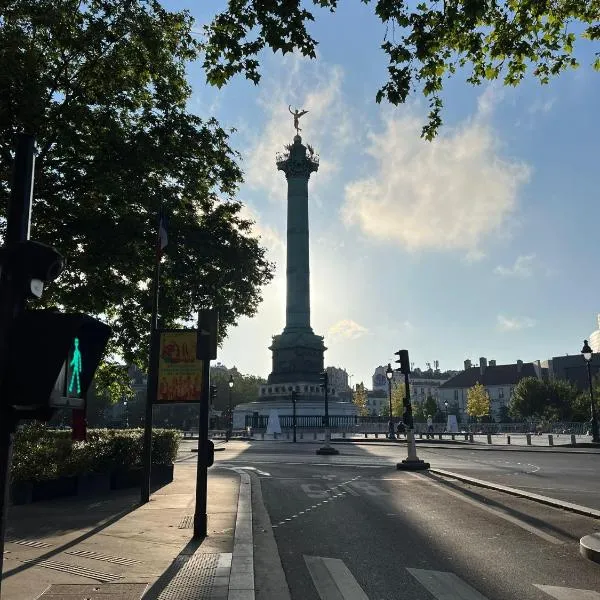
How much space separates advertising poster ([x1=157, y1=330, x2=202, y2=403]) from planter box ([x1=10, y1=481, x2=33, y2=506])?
3165mm

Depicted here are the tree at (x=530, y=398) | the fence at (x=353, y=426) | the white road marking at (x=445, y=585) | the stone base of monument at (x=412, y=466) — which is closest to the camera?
the white road marking at (x=445, y=585)

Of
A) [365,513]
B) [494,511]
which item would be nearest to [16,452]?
[365,513]

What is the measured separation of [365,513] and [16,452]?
24.1ft

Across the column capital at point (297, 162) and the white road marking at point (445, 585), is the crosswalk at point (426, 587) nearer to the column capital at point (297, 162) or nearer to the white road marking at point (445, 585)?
the white road marking at point (445, 585)

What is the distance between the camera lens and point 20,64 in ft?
42.6

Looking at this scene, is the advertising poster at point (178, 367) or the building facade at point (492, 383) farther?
the building facade at point (492, 383)

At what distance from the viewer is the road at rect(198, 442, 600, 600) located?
6.12 metres

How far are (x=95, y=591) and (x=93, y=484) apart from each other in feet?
26.0

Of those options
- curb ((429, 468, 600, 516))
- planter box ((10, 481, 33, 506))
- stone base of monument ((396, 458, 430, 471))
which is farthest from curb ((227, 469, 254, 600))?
stone base of monument ((396, 458, 430, 471))

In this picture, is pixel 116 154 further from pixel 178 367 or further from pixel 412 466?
pixel 412 466

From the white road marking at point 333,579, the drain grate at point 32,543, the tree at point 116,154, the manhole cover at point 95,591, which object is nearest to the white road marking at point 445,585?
the white road marking at point 333,579

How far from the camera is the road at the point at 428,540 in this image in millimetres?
6125

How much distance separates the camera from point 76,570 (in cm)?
648

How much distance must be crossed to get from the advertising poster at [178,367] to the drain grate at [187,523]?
315cm
